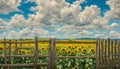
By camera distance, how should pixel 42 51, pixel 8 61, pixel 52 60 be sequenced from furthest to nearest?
1. pixel 42 51
2. pixel 8 61
3. pixel 52 60

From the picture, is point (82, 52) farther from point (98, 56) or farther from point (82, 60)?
point (98, 56)

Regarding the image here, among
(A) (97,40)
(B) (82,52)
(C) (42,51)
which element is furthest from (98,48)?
(C) (42,51)

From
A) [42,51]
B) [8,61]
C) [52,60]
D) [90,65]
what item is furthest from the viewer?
[42,51]

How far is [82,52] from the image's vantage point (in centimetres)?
2228

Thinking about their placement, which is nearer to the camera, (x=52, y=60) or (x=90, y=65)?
(x=52, y=60)

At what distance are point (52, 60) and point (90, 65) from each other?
2842 mm

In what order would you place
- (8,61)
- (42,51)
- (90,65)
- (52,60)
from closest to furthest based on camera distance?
(52,60) → (90,65) → (8,61) → (42,51)

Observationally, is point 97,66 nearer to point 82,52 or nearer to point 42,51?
point 82,52

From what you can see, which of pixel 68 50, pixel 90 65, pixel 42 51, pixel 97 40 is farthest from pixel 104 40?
pixel 42 51

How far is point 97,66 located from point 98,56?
51 cm

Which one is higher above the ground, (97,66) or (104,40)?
(104,40)

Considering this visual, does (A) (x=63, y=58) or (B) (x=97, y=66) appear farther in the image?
(A) (x=63, y=58)

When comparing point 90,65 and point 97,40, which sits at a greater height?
point 97,40

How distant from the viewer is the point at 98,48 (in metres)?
19.1
